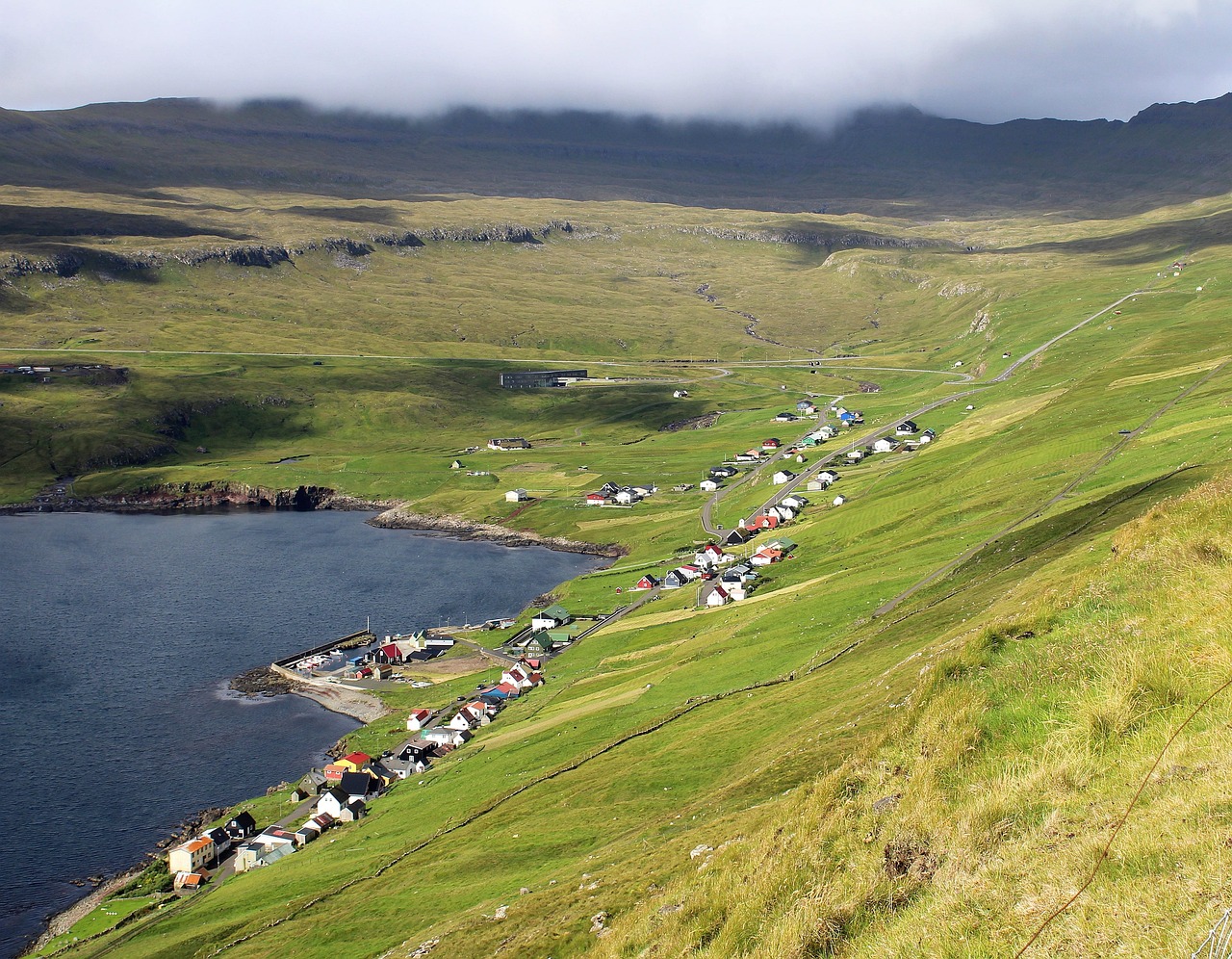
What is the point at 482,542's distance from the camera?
7431 inches

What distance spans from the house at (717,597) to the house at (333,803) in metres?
43.0

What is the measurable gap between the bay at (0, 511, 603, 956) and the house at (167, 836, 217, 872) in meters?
7.72

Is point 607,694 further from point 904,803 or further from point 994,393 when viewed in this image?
point 994,393

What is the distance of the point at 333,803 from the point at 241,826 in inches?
280

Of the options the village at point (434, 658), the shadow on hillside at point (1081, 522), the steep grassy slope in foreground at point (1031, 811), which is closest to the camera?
the steep grassy slope in foreground at point (1031, 811)

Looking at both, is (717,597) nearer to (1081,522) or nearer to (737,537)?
(737,537)

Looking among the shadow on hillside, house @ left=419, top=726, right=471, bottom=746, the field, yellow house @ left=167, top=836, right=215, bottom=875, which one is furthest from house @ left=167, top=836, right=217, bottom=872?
the shadow on hillside

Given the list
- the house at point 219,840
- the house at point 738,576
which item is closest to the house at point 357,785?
the house at point 219,840

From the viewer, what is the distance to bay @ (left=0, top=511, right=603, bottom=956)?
86.1m

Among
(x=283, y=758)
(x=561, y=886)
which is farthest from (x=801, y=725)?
(x=283, y=758)

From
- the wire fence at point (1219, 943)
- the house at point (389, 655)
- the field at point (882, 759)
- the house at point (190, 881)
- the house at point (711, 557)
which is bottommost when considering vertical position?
the house at point (389, 655)

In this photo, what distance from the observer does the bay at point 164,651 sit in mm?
86125

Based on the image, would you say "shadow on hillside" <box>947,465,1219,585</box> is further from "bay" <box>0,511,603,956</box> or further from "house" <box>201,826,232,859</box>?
"bay" <box>0,511,603,956</box>

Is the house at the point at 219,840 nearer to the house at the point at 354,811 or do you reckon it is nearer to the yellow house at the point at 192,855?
the yellow house at the point at 192,855
